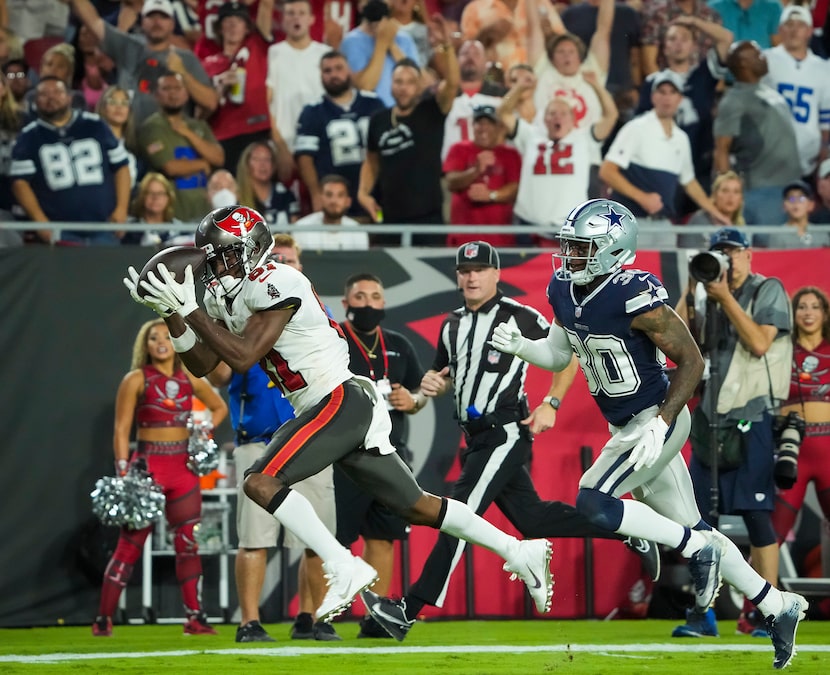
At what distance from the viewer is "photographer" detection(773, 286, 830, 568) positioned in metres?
7.90

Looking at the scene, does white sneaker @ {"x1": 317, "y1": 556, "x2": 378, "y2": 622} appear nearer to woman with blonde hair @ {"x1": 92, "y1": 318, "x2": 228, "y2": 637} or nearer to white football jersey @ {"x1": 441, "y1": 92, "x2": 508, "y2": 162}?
woman with blonde hair @ {"x1": 92, "y1": 318, "x2": 228, "y2": 637}

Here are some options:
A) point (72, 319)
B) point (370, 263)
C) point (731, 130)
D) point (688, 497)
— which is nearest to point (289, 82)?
point (370, 263)

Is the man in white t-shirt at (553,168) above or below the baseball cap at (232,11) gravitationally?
below

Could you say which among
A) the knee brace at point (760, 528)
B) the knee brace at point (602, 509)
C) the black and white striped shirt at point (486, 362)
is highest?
the black and white striped shirt at point (486, 362)

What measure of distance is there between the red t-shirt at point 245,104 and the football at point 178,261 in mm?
5003

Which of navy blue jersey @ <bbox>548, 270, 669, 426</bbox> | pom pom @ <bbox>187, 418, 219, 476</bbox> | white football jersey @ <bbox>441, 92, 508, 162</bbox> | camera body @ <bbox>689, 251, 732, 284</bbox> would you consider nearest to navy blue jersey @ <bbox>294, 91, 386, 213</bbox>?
white football jersey @ <bbox>441, 92, 508, 162</bbox>

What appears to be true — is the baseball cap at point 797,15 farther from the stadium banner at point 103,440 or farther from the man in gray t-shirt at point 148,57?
the man in gray t-shirt at point 148,57

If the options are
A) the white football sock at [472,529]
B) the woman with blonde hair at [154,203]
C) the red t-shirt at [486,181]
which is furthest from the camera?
the red t-shirt at [486,181]

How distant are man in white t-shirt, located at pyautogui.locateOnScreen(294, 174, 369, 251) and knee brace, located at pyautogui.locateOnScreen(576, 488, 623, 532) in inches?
144

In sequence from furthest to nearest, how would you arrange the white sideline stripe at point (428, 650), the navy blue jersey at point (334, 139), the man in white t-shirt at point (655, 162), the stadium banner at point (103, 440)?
the navy blue jersey at point (334, 139)
the man in white t-shirt at point (655, 162)
the stadium banner at point (103, 440)
the white sideline stripe at point (428, 650)

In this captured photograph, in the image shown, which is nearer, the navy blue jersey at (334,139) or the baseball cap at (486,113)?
the baseball cap at (486,113)

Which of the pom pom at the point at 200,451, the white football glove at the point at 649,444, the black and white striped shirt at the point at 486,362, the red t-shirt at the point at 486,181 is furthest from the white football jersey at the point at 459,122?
the white football glove at the point at 649,444

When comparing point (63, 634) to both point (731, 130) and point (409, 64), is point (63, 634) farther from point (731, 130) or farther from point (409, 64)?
point (731, 130)

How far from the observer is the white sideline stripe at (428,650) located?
246 inches
